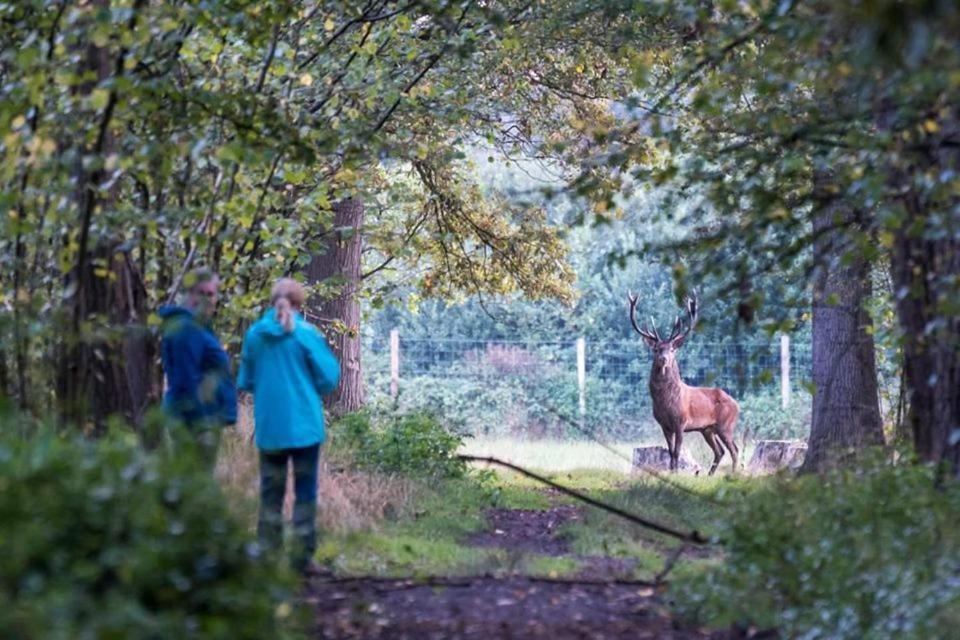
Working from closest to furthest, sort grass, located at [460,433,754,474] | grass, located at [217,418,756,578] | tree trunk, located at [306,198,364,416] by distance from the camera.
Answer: grass, located at [217,418,756,578], tree trunk, located at [306,198,364,416], grass, located at [460,433,754,474]

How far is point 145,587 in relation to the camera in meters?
4.20

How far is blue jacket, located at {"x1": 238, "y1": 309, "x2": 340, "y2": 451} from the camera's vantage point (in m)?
8.94

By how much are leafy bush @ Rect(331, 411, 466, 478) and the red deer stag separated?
654 cm

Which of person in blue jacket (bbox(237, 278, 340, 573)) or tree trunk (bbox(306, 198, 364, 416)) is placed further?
tree trunk (bbox(306, 198, 364, 416))

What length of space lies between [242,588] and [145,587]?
1.15 ft

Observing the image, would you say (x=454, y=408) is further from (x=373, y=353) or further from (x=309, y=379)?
(x=309, y=379)

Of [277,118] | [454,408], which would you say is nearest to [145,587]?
[277,118]

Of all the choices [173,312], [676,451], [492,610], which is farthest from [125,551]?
[676,451]

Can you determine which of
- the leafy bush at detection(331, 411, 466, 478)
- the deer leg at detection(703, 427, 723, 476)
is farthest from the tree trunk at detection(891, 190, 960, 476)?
the deer leg at detection(703, 427, 723, 476)

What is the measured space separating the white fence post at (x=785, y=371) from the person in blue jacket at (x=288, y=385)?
64.4ft

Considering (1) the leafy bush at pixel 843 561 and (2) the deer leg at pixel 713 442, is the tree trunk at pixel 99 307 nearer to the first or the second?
(1) the leafy bush at pixel 843 561

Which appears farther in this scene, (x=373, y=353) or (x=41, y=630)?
(x=373, y=353)

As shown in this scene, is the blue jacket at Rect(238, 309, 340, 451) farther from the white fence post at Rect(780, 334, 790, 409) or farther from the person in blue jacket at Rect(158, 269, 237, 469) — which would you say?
the white fence post at Rect(780, 334, 790, 409)

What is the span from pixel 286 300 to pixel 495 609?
2.40m
